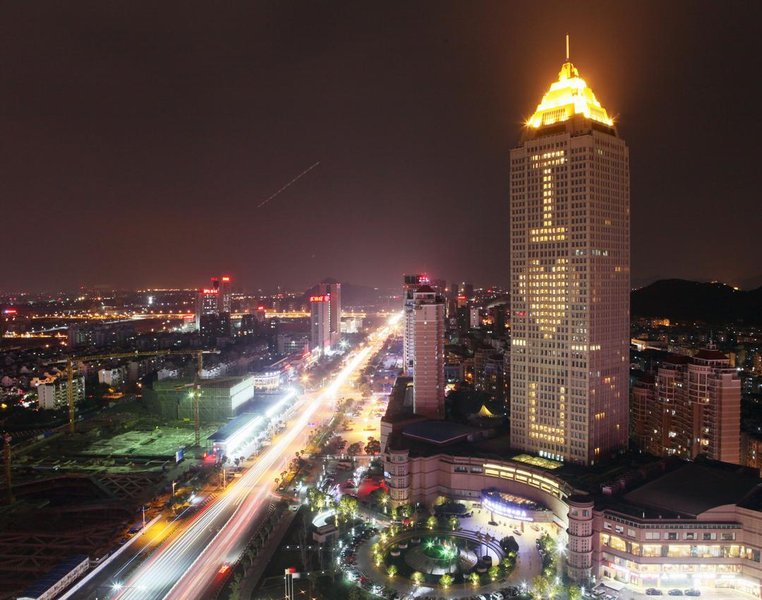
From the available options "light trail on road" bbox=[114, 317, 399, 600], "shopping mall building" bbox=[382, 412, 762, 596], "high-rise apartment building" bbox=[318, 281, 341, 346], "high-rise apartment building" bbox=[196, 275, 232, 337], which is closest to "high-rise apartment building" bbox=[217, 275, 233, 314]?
"high-rise apartment building" bbox=[196, 275, 232, 337]

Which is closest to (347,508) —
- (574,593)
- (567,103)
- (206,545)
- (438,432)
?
(206,545)

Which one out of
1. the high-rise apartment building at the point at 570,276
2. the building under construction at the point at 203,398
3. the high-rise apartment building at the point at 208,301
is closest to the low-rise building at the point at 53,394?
the building under construction at the point at 203,398

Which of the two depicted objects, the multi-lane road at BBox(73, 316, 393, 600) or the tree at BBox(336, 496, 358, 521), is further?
the tree at BBox(336, 496, 358, 521)

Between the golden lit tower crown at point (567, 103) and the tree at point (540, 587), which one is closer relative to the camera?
the tree at point (540, 587)

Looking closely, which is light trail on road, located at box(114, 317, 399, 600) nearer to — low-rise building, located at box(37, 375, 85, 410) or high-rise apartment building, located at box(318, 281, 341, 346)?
low-rise building, located at box(37, 375, 85, 410)

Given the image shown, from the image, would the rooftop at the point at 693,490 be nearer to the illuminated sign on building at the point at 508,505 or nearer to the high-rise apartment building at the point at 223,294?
the illuminated sign on building at the point at 508,505

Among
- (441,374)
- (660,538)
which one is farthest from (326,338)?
(660,538)
